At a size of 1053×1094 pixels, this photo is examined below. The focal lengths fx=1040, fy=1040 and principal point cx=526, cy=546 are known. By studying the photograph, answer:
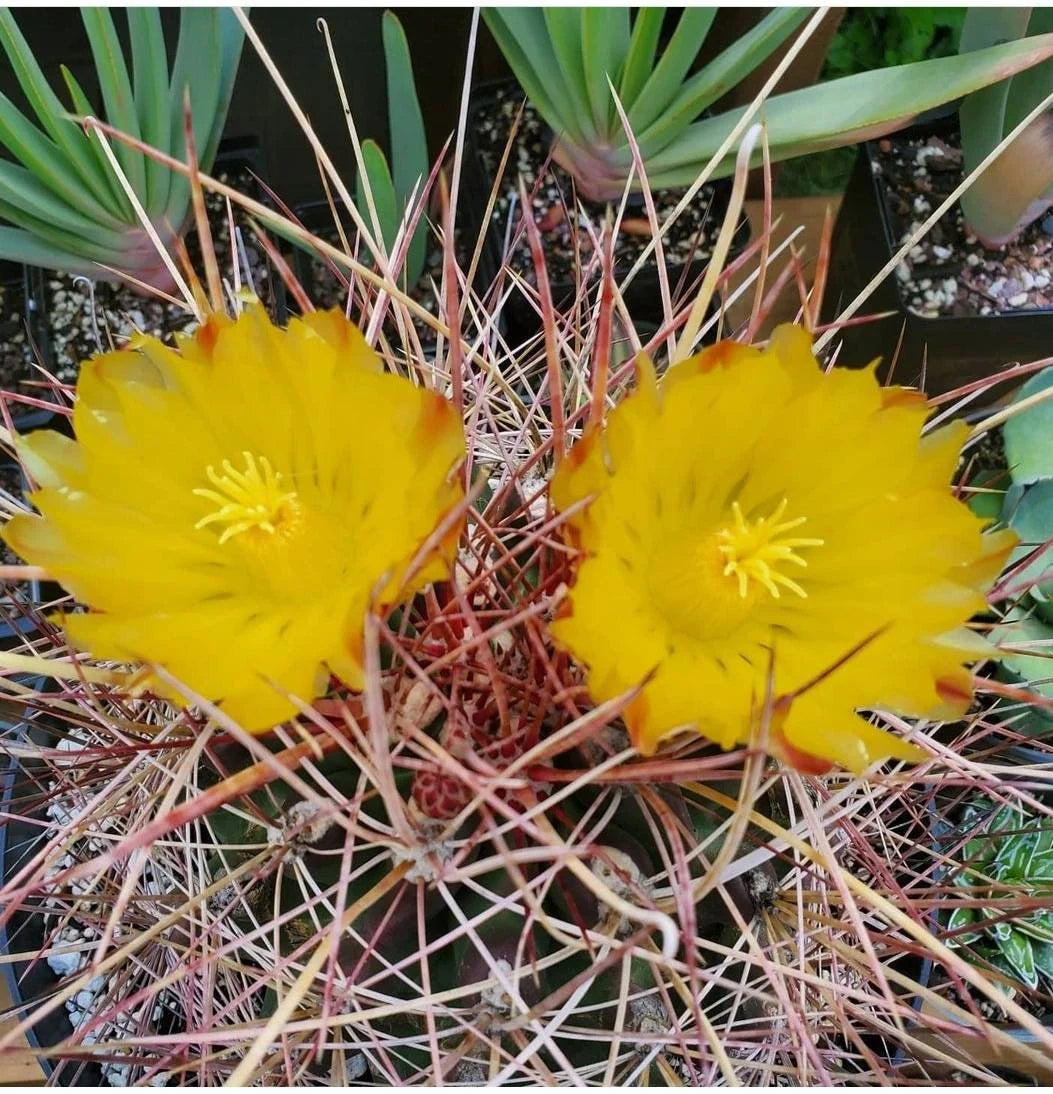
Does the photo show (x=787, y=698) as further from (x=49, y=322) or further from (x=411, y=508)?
(x=49, y=322)

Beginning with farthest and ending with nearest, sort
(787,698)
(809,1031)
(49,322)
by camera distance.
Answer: (49,322)
(809,1031)
(787,698)

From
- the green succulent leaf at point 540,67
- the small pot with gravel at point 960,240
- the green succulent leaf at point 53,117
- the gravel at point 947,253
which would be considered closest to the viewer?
the green succulent leaf at point 53,117

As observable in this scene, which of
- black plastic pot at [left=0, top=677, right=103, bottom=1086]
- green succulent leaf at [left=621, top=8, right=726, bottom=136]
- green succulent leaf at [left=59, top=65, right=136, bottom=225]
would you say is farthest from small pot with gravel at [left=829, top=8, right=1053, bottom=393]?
black plastic pot at [left=0, top=677, right=103, bottom=1086]

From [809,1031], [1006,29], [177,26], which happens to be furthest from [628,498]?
[177,26]

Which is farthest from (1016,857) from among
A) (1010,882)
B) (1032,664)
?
(1032,664)

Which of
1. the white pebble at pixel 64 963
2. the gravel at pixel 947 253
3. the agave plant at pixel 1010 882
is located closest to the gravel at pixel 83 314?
the white pebble at pixel 64 963

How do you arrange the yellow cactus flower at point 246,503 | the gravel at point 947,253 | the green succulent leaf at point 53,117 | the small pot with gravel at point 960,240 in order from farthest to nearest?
the gravel at point 947,253, the small pot with gravel at point 960,240, the green succulent leaf at point 53,117, the yellow cactus flower at point 246,503

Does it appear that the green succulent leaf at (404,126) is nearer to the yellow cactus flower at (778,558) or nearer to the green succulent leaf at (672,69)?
the green succulent leaf at (672,69)

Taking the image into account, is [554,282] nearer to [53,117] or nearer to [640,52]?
[640,52]
